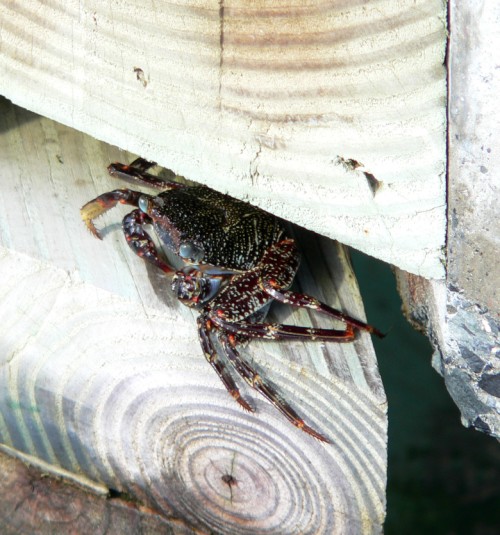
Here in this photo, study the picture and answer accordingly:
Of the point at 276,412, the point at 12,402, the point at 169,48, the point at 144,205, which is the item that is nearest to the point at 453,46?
the point at 169,48

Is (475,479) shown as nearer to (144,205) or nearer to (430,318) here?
(430,318)

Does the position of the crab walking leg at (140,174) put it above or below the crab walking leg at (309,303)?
above

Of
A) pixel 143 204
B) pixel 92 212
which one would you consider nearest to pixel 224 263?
pixel 143 204

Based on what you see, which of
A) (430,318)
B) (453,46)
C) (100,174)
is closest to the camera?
(453,46)

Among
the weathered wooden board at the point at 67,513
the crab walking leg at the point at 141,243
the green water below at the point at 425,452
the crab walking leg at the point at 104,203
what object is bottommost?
the green water below at the point at 425,452

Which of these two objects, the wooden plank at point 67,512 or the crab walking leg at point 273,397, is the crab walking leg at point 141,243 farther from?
the wooden plank at point 67,512

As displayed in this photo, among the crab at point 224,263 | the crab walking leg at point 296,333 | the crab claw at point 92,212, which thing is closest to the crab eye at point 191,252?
the crab at point 224,263

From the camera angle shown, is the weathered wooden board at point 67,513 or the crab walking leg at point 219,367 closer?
the crab walking leg at point 219,367

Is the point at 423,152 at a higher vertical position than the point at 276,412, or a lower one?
higher
